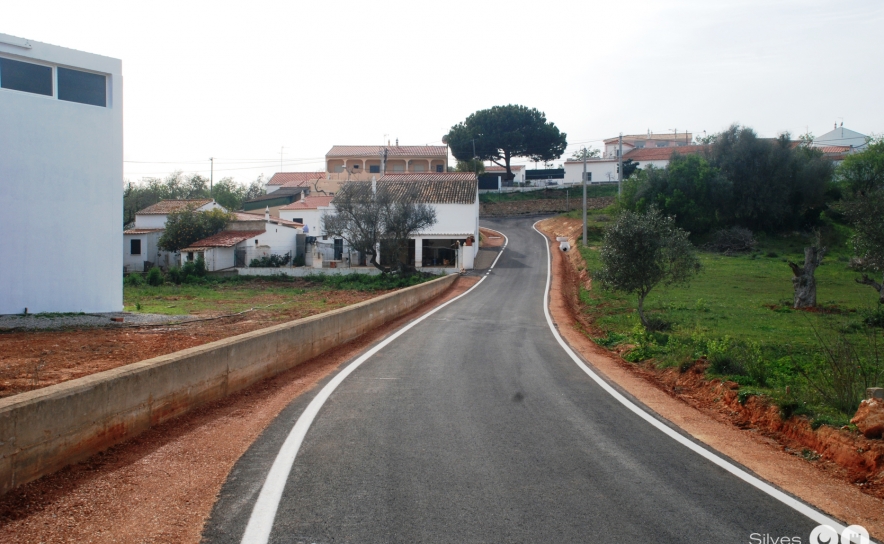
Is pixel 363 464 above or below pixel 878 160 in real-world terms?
below

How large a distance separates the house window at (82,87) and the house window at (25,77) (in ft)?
1.33

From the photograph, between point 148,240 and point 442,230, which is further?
point 442,230

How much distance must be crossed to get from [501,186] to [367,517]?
8321 cm

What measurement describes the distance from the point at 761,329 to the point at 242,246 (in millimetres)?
38946

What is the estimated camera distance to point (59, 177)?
2262 cm

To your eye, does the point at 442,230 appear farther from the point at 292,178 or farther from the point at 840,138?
the point at 840,138

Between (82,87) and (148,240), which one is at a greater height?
(82,87)

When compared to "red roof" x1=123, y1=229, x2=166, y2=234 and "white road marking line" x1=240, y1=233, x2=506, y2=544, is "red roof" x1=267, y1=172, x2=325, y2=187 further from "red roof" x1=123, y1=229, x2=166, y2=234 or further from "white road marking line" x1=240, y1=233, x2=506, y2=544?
"white road marking line" x1=240, y1=233, x2=506, y2=544

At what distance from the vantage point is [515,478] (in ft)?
19.1

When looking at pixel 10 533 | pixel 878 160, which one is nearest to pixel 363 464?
pixel 10 533

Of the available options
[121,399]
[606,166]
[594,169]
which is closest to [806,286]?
[121,399]

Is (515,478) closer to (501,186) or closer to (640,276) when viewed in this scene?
(640,276)

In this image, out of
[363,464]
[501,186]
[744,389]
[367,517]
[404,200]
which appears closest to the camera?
[367,517]

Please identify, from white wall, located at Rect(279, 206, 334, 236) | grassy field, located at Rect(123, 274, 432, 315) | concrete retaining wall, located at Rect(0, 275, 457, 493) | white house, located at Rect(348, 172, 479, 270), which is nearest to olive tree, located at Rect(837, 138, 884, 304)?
grassy field, located at Rect(123, 274, 432, 315)
